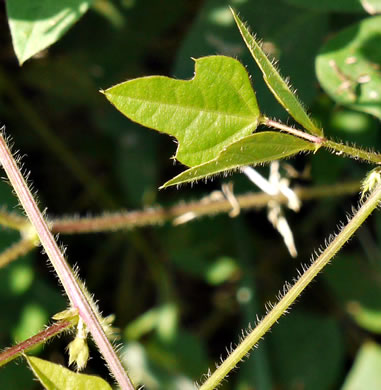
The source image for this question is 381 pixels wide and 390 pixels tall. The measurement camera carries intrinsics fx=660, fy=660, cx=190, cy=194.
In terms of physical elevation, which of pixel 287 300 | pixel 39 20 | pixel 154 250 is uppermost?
pixel 39 20

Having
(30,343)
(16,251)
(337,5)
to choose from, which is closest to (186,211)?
(16,251)

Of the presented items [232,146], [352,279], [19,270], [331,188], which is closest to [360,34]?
[331,188]

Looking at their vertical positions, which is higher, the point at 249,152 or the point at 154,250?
the point at 249,152

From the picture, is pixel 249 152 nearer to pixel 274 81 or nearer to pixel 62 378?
pixel 274 81

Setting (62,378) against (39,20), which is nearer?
(62,378)

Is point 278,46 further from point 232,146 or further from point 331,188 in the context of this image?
point 232,146

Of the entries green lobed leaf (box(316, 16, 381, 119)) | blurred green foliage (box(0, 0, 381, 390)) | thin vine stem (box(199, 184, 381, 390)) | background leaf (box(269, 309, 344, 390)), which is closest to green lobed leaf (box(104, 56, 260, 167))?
thin vine stem (box(199, 184, 381, 390))
